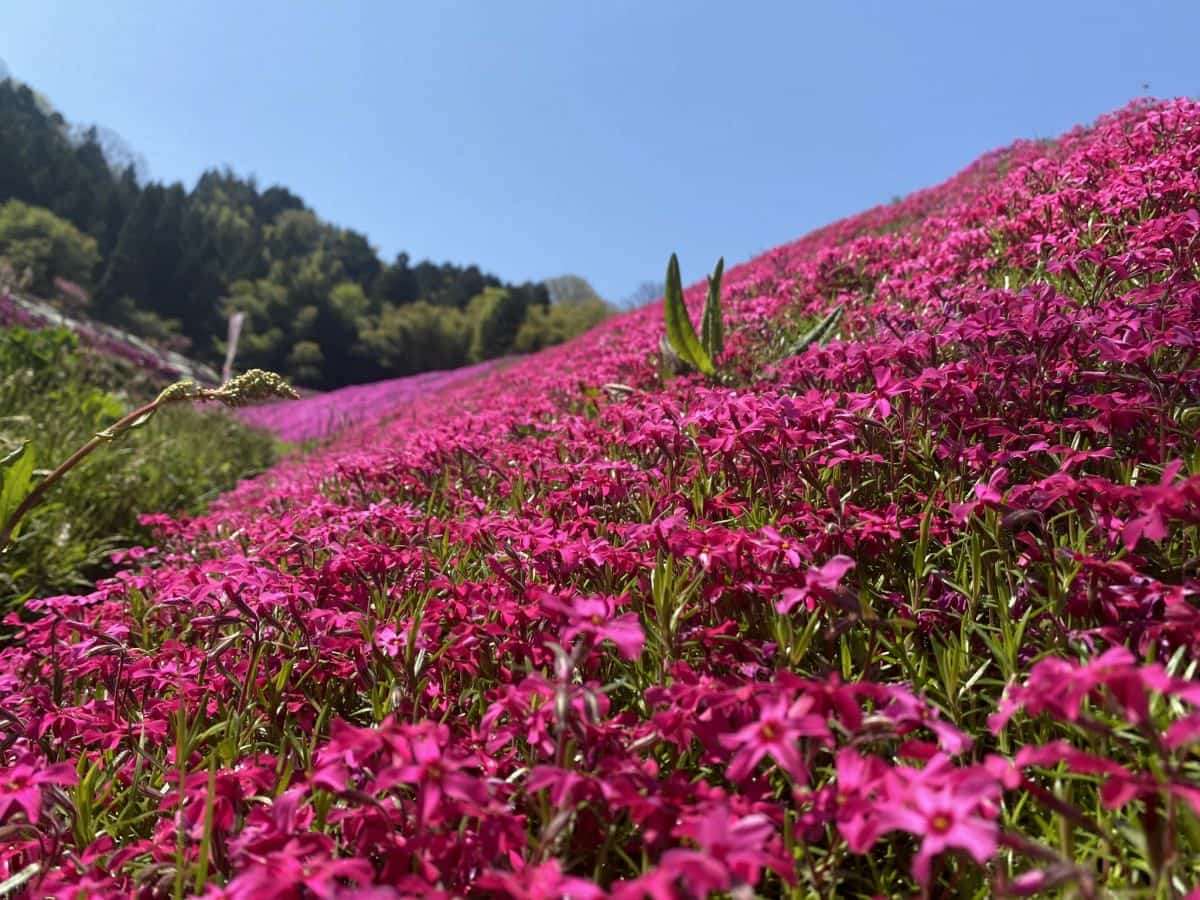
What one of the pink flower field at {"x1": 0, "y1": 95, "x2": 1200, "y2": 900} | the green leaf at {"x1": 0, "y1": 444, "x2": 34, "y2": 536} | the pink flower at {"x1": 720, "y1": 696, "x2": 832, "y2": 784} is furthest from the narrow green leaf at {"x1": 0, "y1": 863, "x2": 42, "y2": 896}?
the green leaf at {"x1": 0, "y1": 444, "x2": 34, "y2": 536}

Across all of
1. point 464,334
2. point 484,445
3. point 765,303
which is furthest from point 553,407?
point 464,334

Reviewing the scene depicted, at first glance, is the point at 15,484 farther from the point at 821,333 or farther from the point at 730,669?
the point at 821,333

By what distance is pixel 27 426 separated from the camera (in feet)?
21.2

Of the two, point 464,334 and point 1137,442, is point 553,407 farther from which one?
point 464,334

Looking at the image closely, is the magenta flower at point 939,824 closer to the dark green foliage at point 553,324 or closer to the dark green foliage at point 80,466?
the dark green foliage at point 80,466

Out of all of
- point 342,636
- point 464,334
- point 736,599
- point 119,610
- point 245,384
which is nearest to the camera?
point 736,599

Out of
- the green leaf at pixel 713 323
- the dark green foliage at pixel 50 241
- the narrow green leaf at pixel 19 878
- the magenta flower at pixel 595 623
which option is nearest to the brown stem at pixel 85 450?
the narrow green leaf at pixel 19 878

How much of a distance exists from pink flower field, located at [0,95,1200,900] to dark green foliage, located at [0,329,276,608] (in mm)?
1714

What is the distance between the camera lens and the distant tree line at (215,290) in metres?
59.1

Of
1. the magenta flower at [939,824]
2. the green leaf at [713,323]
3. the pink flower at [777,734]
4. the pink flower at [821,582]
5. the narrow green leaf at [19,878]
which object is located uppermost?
the green leaf at [713,323]

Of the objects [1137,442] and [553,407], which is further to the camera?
[553,407]

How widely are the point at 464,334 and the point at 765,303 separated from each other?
61275mm

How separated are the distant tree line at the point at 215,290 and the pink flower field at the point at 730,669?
5156cm

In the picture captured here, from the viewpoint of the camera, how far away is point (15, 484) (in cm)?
340
